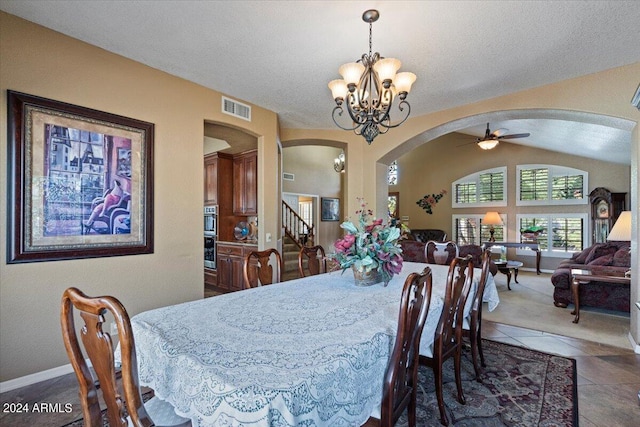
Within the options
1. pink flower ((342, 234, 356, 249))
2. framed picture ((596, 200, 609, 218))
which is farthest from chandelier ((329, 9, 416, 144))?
framed picture ((596, 200, 609, 218))

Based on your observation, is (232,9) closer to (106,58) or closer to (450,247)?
(106,58)

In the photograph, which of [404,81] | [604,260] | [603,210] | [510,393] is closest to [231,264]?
[404,81]

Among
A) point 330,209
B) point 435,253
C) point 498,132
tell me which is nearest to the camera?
point 435,253

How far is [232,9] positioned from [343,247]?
191 cm

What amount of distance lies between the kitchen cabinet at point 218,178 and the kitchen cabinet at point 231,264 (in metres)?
0.90

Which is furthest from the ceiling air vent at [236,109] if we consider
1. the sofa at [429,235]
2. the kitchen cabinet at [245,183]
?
the sofa at [429,235]

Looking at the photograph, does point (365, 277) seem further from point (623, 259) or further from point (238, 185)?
point (623, 259)

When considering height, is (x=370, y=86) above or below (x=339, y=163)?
below

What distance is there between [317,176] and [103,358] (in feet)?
31.1

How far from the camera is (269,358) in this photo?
1109mm

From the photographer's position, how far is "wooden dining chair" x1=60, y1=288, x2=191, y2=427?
0.92 meters

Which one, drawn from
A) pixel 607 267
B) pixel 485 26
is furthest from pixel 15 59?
pixel 607 267

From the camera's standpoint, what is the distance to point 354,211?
520 centimetres

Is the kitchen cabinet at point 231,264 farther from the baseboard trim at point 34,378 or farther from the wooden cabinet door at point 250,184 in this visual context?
the baseboard trim at point 34,378
